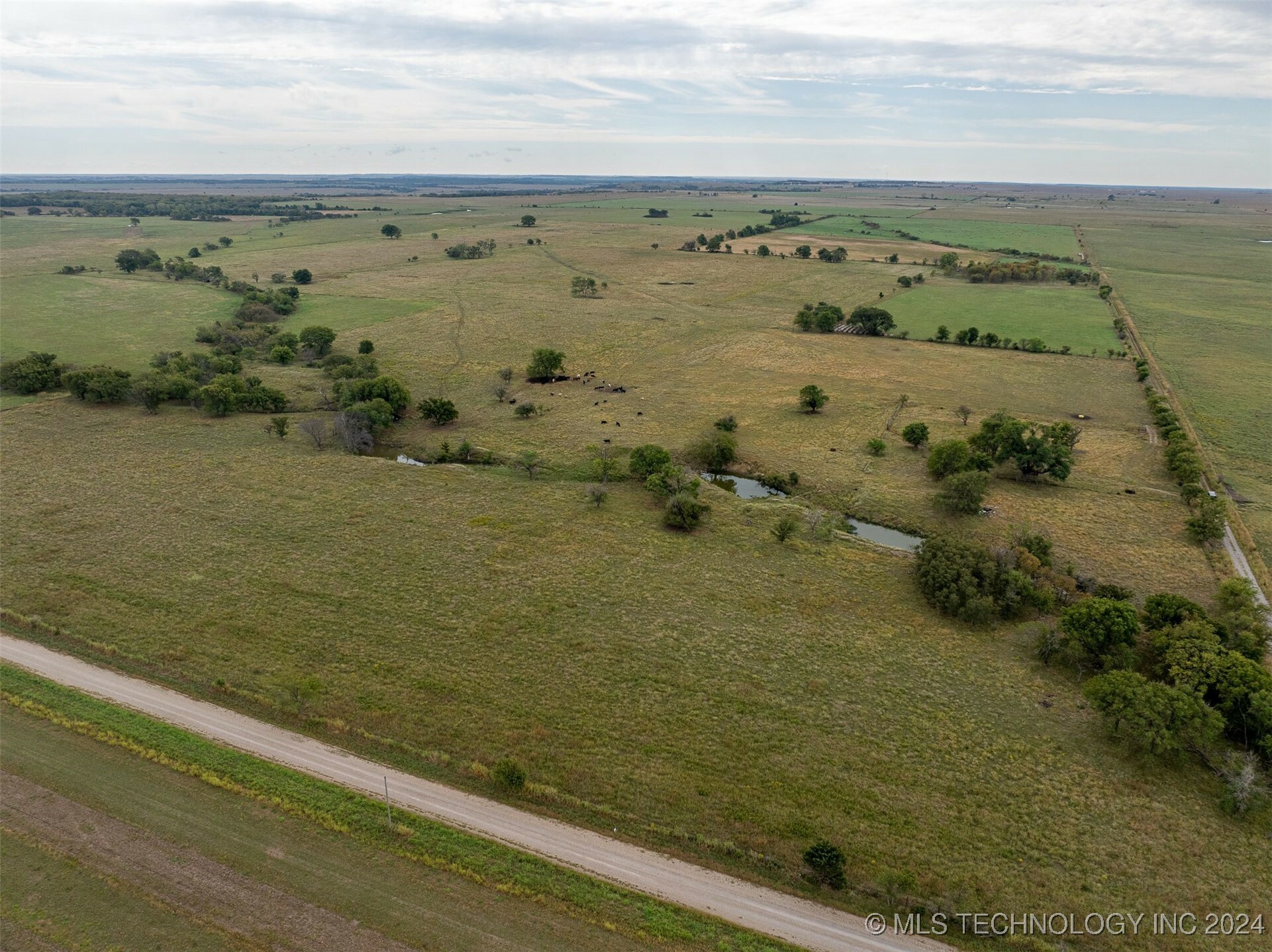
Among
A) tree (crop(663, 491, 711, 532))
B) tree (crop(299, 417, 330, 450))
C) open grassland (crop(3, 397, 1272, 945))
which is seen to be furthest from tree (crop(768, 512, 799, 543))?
Result: tree (crop(299, 417, 330, 450))

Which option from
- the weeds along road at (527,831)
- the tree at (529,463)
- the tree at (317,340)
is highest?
the tree at (317,340)

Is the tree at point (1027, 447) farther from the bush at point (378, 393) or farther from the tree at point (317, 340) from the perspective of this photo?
the tree at point (317, 340)

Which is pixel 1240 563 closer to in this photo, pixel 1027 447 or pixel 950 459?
pixel 1027 447

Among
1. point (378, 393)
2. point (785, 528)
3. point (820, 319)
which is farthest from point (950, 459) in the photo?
point (820, 319)

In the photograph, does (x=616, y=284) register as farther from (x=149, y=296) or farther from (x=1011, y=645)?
(x=1011, y=645)

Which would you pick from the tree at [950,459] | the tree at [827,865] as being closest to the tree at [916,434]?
the tree at [950,459]

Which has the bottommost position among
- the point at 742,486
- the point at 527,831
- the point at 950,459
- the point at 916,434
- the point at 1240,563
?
the point at 527,831

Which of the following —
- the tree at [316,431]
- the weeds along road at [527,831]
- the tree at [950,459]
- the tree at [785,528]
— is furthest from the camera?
the tree at [316,431]

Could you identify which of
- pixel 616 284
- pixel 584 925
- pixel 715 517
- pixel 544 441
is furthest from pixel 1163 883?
pixel 616 284
